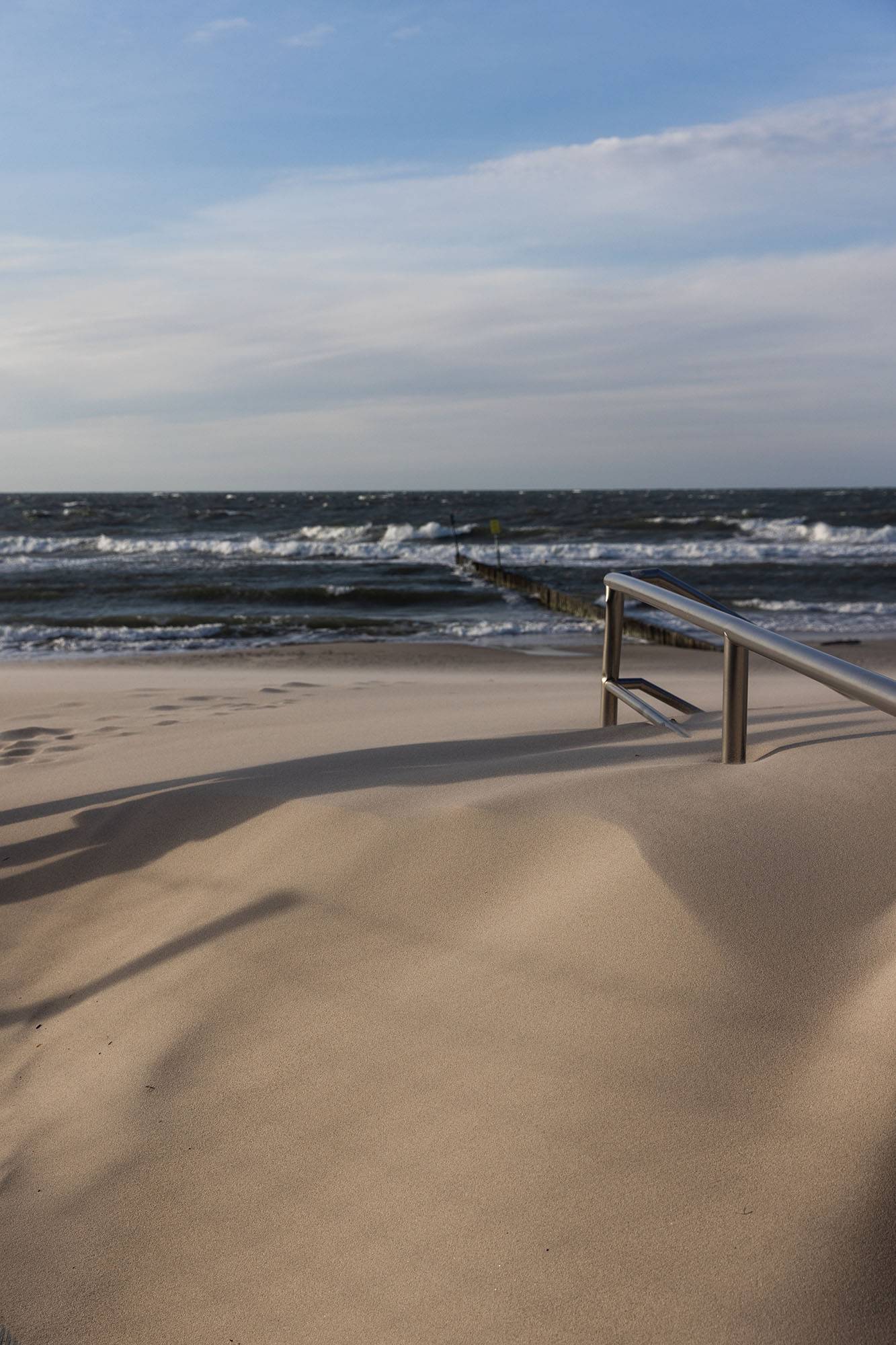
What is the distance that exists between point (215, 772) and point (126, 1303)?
2.66 metres

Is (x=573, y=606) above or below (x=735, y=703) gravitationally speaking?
below

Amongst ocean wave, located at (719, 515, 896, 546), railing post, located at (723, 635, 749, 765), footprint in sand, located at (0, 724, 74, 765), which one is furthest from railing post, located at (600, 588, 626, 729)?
ocean wave, located at (719, 515, 896, 546)

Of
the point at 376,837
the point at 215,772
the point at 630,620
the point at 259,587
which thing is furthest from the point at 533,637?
the point at 376,837

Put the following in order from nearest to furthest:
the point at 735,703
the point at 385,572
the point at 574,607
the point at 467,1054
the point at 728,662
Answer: the point at 467,1054 < the point at 728,662 < the point at 735,703 < the point at 574,607 < the point at 385,572

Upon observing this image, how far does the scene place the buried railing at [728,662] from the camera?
2.08 meters

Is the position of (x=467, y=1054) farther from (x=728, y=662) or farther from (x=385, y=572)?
(x=385, y=572)

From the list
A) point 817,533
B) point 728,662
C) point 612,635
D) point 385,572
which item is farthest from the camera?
point 817,533

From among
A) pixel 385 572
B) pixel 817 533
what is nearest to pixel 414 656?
pixel 385 572

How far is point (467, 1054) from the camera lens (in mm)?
2176

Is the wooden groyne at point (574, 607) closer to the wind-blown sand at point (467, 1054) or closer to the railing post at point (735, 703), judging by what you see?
the wind-blown sand at point (467, 1054)

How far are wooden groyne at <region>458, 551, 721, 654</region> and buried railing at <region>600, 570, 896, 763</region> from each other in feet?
29.2

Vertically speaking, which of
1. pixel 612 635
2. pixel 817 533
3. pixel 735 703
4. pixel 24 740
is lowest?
pixel 24 740

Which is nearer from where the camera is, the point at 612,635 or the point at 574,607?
the point at 612,635

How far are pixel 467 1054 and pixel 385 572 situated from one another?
80.1ft
